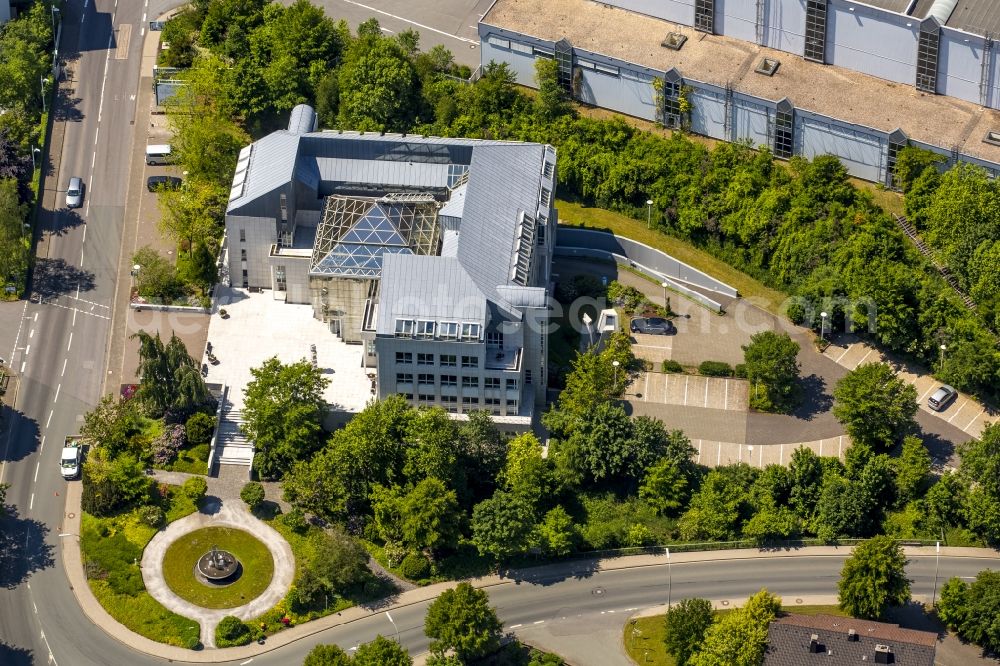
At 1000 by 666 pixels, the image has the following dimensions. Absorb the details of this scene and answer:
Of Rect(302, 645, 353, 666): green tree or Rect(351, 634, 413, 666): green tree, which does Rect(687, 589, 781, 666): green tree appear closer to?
Rect(351, 634, 413, 666): green tree

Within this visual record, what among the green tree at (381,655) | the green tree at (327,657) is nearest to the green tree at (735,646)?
the green tree at (381,655)

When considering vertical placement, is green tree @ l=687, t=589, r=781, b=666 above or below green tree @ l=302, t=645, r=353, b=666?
above

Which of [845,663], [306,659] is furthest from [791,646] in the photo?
[306,659]

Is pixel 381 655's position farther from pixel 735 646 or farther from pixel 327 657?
pixel 735 646

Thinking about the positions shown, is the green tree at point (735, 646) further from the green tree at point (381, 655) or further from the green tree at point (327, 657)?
the green tree at point (327, 657)

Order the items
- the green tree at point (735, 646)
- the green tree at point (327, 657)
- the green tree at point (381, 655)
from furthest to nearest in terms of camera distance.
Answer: the green tree at point (327, 657)
the green tree at point (735, 646)
the green tree at point (381, 655)

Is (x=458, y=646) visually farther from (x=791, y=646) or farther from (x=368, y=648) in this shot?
(x=791, y=646)

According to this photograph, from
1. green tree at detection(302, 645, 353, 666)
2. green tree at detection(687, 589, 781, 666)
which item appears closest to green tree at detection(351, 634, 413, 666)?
green tree at detection(302, 645, 353, 666)
